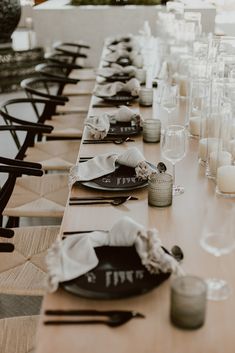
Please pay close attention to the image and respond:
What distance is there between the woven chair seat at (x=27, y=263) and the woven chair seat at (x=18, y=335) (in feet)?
0.51

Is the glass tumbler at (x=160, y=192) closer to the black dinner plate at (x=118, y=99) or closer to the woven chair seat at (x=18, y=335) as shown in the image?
the woven chair seat at (x=18, y=335)

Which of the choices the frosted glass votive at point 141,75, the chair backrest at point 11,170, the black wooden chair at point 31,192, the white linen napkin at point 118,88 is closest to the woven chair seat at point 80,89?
the frosted glass votive at point 141,75

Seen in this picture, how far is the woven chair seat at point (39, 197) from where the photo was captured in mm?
2539

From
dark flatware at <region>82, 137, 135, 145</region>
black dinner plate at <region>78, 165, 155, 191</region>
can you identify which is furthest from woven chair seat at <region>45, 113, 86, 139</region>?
black dinner plate at <region>78, 165, 155, 191</region>

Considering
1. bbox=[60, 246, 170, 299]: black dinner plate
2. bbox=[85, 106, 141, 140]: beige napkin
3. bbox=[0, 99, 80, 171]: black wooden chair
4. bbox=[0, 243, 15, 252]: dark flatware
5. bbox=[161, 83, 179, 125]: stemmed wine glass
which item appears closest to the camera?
bbox=[60, 246, 170, 299]: black dinner plate

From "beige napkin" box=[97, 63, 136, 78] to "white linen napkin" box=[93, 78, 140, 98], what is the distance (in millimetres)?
397

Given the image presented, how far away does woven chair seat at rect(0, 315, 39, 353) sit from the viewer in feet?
5.32

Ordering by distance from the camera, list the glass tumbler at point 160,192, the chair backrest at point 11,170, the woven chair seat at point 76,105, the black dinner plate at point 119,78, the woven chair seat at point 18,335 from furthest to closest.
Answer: the woven chair seat at point 76,105 → the black dinner plate at point 119,78 → the chair backrest at point 11,170 → the glass tumbler at point 160,192 → the woven chair seat at point 18,335

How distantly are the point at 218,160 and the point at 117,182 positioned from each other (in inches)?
13.7

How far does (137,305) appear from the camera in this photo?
128 cm

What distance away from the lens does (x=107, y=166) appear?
2.09 meters

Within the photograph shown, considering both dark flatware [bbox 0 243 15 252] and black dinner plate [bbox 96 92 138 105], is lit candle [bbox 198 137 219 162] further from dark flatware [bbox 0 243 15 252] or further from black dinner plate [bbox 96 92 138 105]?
black dinner plate [bbox 96 92 138 105]

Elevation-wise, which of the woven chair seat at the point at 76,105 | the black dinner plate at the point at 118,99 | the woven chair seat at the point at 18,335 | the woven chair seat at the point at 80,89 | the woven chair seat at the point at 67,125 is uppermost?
the black dinner plate at the point at 118,99

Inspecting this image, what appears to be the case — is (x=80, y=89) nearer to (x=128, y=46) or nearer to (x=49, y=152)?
(x=128, y=46)
